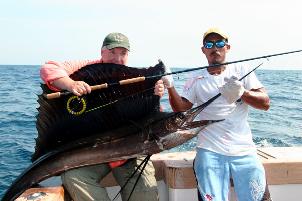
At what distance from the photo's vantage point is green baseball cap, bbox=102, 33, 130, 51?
2795 millimetres

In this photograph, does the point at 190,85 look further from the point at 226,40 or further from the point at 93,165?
the point at 93,165

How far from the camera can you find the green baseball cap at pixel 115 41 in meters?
2.79

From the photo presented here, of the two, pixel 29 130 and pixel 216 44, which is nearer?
pixel 216 44

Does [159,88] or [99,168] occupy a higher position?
[159,88]

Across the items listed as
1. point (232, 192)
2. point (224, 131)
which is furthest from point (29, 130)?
point (224, 131)

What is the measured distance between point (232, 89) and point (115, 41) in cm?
91

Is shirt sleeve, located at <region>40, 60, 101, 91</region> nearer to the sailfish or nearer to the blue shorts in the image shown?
the sailfish

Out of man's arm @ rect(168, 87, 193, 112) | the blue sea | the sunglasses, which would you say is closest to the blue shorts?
man's arm @ rect(168, 87, 193, 112)

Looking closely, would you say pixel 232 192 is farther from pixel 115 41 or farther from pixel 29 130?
pixel 29 130

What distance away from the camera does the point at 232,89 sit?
98.4 inches

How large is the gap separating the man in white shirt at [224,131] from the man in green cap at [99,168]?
0.37 meters

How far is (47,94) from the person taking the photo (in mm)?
2373

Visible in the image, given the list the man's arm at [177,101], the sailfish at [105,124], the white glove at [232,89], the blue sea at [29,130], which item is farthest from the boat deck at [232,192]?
the blue sea at [29,130]

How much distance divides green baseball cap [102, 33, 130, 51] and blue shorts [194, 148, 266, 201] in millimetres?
963
